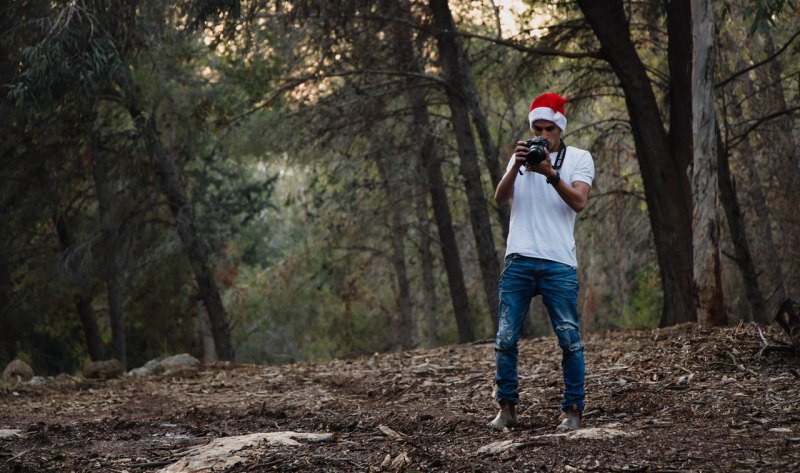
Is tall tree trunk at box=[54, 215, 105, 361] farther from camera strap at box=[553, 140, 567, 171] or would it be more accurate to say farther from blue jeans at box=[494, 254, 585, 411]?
camera strap at box=[553, 140, 567, 171]

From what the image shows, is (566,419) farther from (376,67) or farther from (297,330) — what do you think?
(297,330)

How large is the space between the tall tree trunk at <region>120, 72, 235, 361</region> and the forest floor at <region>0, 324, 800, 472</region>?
650 cm

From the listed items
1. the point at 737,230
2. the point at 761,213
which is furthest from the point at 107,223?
the point at 761,213

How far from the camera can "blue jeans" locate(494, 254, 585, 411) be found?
222 inches

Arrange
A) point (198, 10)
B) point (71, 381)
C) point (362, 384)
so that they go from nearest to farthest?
point (362, 384) → point (198, 10) → point (71, 381)

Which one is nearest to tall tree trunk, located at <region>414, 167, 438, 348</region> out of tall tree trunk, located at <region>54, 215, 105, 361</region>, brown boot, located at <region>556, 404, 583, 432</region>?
tall tree trunk, located at <region>54, 215, 105, 361</region>

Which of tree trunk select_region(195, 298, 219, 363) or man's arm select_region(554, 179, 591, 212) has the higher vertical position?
man's arm select_region(554, 179, 591, 212)

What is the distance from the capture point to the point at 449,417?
6.67 m

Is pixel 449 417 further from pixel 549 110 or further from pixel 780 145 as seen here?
pixel 780 145

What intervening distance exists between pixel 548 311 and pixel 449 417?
1403mm

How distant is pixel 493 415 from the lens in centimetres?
666

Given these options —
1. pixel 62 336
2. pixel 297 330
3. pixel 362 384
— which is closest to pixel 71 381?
pixel 362 384

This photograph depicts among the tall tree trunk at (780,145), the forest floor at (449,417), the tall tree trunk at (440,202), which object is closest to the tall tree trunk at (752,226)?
the tall tree trunk at (780,145)

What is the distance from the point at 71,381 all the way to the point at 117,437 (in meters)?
6.16
